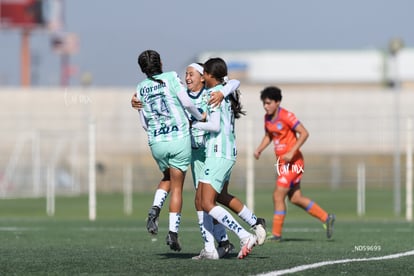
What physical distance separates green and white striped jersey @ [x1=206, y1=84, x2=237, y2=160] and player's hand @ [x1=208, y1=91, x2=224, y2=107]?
0.12 feet

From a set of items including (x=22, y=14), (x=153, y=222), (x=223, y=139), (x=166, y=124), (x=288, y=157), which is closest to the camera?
(x=223, y=139)

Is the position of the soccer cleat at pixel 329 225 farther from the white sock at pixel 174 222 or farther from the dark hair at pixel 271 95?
the white sock at pixel 174 222

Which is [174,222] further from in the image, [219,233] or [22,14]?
[22,14]

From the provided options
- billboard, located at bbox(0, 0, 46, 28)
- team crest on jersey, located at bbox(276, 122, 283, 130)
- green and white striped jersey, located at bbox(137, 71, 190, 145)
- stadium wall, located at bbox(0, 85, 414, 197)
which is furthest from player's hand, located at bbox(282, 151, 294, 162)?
billboard, located at bbox(0, 0, 46, 28)

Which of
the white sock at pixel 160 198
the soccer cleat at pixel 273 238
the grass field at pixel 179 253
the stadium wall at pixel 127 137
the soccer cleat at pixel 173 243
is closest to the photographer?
the grass field at pixel 179 253

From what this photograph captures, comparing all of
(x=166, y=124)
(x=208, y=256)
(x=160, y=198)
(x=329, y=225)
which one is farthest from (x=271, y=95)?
(x=208, y=256)

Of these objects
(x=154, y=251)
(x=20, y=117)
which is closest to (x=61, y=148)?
(x=20, y=117)

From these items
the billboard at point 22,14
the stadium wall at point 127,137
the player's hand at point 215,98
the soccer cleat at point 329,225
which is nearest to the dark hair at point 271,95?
the soccer cleat at point 329,225

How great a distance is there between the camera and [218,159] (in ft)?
34.1

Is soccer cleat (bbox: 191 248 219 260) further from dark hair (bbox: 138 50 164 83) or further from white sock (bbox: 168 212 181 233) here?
dark hair (bbox: 138 50 164 83)

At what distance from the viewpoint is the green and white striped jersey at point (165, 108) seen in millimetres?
10734

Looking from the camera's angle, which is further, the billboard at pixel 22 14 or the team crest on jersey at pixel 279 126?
the billboard at pixel 22 14

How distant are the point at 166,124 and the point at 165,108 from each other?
164 mm

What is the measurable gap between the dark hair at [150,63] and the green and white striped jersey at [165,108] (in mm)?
95
